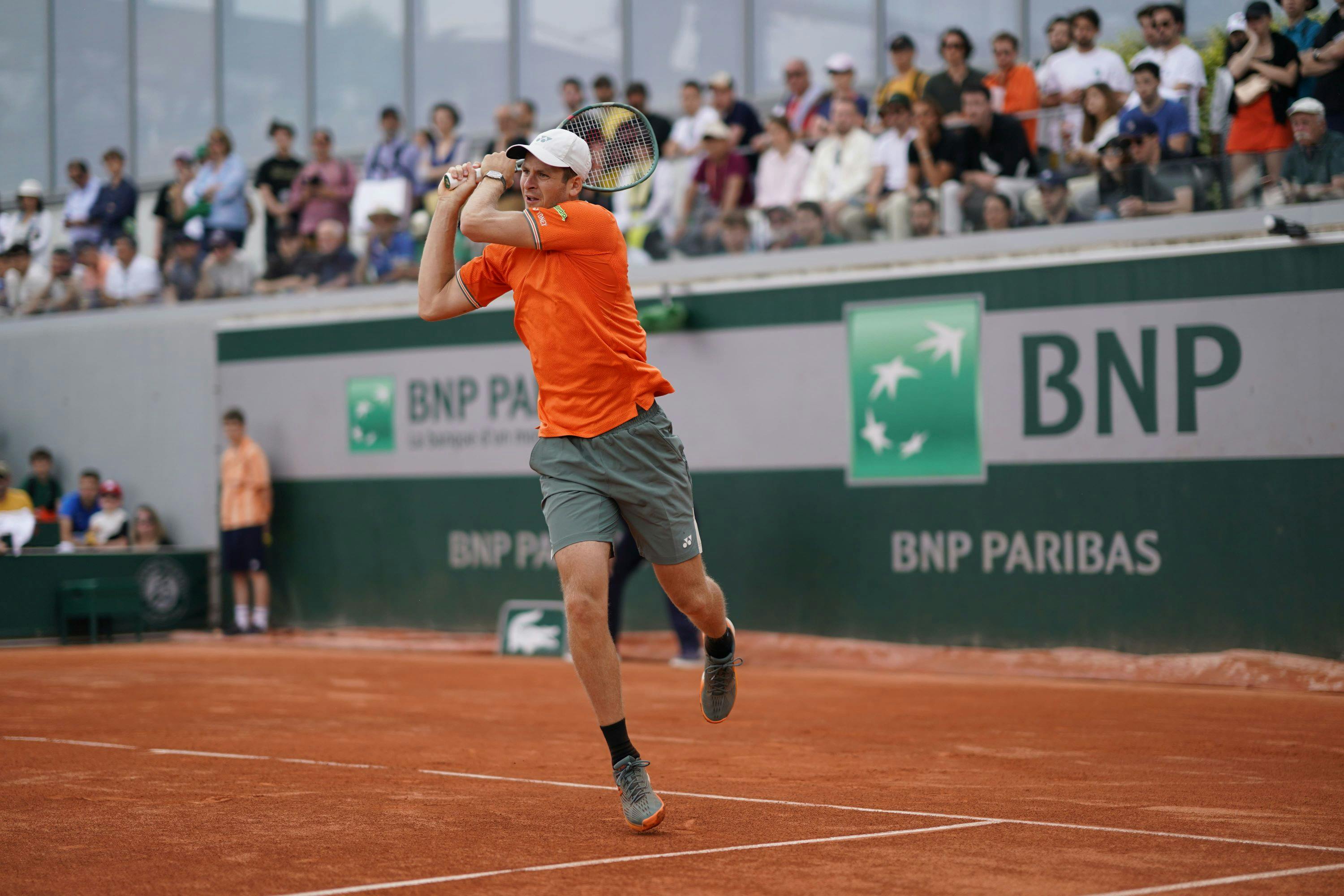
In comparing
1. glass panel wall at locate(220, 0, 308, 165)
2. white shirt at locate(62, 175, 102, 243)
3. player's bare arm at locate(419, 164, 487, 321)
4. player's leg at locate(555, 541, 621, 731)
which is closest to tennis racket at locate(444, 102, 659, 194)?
player's bare arm at locate(419, 164, 487, 321)

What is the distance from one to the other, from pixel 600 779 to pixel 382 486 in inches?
403

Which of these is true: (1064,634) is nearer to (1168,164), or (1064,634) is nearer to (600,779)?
(1168,164)

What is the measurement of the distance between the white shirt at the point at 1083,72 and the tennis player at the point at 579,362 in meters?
7.94

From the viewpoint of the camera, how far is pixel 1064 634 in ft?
39.6

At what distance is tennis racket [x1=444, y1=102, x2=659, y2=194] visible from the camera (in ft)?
20.7

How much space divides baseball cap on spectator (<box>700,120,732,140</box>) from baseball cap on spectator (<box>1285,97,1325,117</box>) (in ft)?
16.9

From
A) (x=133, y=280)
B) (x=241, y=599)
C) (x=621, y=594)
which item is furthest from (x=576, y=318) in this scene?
(x=133, y=280)

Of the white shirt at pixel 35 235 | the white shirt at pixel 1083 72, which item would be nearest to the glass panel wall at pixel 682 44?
the white shirt at pixel 1083 72

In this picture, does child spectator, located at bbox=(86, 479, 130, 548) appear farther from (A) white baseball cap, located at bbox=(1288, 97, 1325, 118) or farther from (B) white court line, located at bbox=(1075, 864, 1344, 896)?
(B) white court line, located at bbox=(1075, 864, 1344, 896)

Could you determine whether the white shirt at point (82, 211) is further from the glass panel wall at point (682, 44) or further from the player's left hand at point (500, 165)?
the player's left hand at point (500, 165)

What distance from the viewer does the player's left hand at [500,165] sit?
215 inches

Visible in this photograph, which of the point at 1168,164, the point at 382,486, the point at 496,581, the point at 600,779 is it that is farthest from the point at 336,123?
the point at 600,779

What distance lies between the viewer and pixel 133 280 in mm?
18531

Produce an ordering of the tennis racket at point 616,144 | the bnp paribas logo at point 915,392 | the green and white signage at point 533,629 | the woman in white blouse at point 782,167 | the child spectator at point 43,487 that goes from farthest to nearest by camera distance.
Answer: the child spectator at point 43,487, the green and white signage at point 533,629, the woman in white blouse at point 782,167, the bnp paribas logo at point 915,392, the tennis racket at point 616,144
